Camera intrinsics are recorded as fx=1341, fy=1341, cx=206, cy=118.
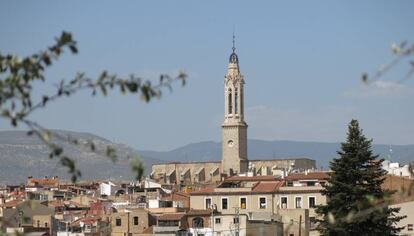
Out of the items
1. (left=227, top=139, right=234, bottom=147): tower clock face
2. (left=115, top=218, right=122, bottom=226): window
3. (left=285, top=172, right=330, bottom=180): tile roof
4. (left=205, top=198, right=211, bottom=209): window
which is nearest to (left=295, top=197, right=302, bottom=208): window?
(left=285, top=172, right=330, bottom=180): tile roof

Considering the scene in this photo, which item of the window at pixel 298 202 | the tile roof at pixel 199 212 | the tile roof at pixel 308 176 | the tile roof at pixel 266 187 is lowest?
the tile roof at pixel 199 212

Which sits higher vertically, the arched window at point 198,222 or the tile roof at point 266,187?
the tile roof at point 266,187

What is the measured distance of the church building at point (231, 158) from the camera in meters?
126

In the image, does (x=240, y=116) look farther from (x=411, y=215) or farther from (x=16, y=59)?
(x=16, y=59)

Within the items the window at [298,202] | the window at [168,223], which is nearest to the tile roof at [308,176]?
the window at [298,202]

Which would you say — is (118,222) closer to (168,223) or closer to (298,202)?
(168,223)

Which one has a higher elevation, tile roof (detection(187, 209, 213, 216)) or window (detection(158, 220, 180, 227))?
tile roof (detection(187, 209, 213, 216))

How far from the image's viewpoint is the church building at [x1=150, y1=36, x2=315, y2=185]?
126 metres

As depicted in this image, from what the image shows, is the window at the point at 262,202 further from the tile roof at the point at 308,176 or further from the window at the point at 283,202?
the tile roof at the point at 308,176

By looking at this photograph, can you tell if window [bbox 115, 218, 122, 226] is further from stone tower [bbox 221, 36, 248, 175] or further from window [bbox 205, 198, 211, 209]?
stone tower [bbox 221, 36, 248, 175]

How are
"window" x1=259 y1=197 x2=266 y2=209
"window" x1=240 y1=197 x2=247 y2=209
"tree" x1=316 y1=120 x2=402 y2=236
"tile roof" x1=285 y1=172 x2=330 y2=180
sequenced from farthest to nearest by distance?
"tile roof" x1=285 y1=172 x2=330 y2=180 < "window" x1=259 y1=197 x2=266 y2=209 < "window" x1=240 y1=197 x2=247 y2=209 < "tree" x1=316 y1=120 x2=402 y2=236

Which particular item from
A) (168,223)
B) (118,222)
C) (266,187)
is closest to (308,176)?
(266,187)

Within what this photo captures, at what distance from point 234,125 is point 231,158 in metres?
3.55

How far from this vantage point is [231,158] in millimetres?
127875
